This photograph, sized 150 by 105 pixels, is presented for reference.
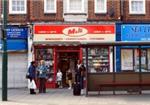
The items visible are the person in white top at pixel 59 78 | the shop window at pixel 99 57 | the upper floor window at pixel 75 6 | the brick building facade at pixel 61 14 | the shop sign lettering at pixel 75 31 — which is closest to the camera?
the shop window at pixel 99 57

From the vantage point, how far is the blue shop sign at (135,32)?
33.2m

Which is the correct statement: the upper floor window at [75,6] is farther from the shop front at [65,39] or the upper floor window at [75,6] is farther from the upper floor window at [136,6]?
the upper floor window at [136,6]

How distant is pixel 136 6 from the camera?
33906 millimetres

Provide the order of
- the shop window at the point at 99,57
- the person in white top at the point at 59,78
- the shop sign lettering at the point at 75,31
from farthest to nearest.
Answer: the shop sign lettering at the point at 75,31
the person in white top at the point at 59,78
the shop window at the point at 99,57

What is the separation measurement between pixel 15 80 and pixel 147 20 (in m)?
9.21

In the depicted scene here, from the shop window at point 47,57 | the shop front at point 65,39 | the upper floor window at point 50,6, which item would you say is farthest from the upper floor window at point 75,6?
the shop window at point 47,57

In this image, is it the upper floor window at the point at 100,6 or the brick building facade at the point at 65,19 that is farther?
the upper floor window at the point at 100,6

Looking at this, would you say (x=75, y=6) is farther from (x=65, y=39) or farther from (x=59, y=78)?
(x=59, y=78)

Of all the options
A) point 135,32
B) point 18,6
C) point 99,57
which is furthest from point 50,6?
point 135,32

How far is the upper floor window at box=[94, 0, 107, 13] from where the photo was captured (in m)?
33.5

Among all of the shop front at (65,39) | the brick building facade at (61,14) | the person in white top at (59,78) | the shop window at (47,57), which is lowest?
the person in white top at (59,78)

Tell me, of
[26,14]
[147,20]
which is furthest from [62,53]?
[147,20]

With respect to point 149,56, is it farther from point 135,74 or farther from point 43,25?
point 43,25

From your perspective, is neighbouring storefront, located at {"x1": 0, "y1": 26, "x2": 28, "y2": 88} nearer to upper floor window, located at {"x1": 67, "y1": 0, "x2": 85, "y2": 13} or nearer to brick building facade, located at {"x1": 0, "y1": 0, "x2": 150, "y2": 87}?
brick building facade, located at {"x1": 0, "y1": 0, "x2": 150, "y2": 87}
